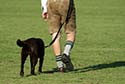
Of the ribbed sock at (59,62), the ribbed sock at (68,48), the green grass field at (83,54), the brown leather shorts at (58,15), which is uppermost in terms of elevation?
the brown leather shorts at (58,15)

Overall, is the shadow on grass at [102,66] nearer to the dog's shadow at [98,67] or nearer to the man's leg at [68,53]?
the dog's shadow at [98,67]

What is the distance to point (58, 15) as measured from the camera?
1067 centimetres

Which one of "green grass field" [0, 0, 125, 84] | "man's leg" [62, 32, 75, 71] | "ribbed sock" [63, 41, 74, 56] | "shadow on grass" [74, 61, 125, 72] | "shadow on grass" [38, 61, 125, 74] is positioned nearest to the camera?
"green grass field" [0, 0, 125, 84]

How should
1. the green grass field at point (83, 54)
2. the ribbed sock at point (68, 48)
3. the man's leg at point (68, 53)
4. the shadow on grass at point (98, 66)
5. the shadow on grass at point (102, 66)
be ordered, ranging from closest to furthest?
the green grass field at point (83, 54) < the man's leg at point (68, 53) < the ribbed sock at point (68, 48) < the shadow on grass at point (98, 66) < the shadow on grass at point (102, 66)

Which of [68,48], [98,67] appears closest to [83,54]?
Result: [98,67]

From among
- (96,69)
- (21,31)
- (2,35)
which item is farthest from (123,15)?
(96,69)

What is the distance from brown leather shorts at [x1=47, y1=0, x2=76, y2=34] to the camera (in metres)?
10.6

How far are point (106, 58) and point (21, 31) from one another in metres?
6.93

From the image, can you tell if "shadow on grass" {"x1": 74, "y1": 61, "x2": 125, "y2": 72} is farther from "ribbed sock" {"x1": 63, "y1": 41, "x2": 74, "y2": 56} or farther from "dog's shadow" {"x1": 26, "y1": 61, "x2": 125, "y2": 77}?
"ribbed sock" {"x1": 63, "y1": 41, "x2": 74, "y2": 56}

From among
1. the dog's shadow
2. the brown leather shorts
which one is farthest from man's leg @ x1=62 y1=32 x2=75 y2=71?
the dog's shadow

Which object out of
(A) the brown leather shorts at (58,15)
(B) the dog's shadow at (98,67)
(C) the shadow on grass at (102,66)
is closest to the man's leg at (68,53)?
(A) the brown leather shorts at (58,15)

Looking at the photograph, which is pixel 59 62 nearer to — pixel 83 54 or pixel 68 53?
pixel 68 53

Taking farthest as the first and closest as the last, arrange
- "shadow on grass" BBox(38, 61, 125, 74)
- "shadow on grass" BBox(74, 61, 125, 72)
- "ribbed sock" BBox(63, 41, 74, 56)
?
"shadow on grass" BBox(74, 61, 125, 72), "shadow on grass" BBox(38, 61, 125, 74), "ribbed sock" BBox(63, 41, 74, 56)

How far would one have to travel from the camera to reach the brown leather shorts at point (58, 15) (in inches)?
416
